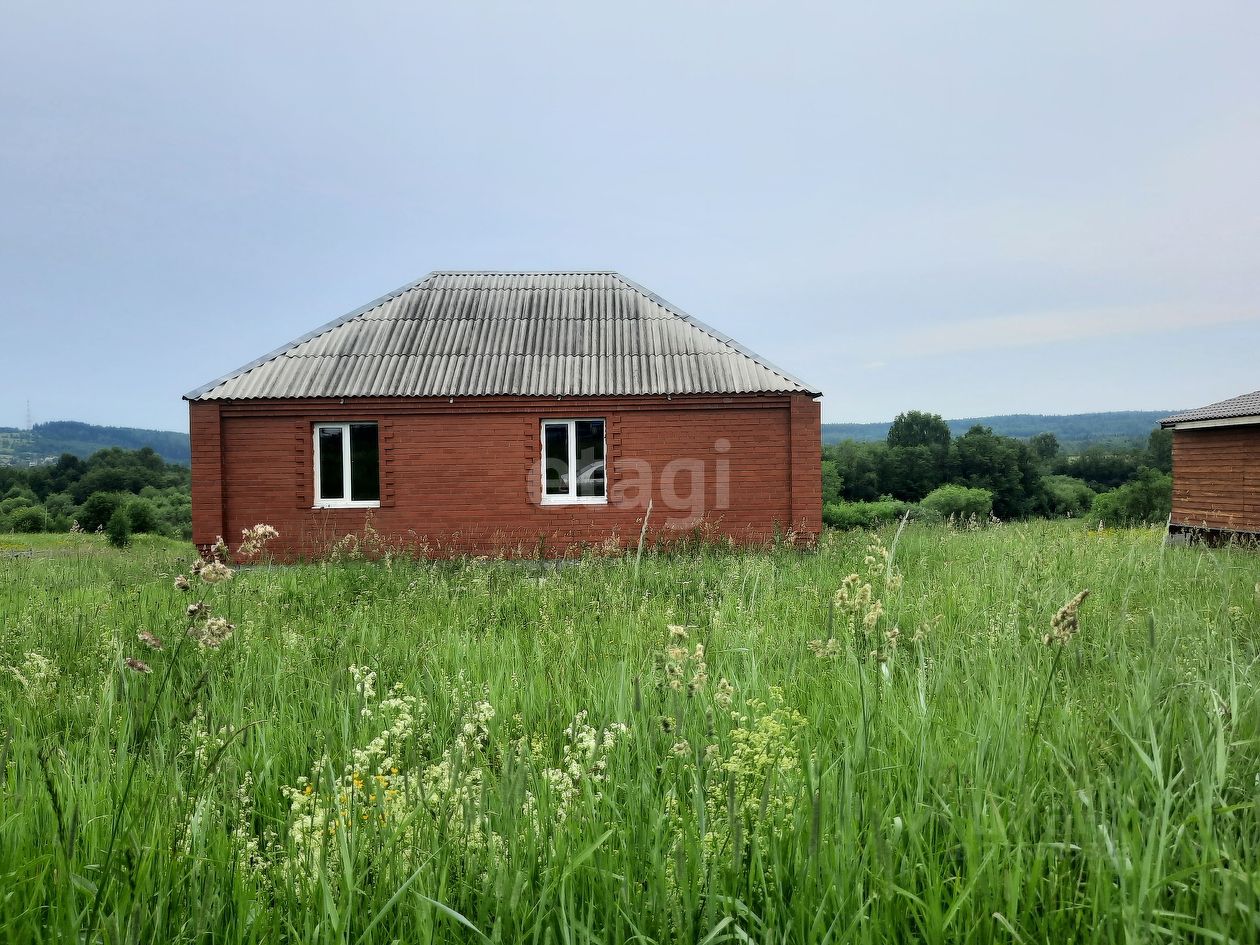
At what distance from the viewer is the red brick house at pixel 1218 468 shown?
21828mm

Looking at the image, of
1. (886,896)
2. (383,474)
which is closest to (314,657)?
(886,896)

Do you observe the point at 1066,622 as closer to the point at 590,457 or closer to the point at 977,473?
the point at 590,457

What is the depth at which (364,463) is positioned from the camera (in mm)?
16484

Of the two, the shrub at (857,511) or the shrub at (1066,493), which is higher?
the shrub at (1066,493)

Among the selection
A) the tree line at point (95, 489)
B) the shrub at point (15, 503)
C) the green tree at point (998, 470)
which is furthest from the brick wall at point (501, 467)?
the green tree at point (998, 470)

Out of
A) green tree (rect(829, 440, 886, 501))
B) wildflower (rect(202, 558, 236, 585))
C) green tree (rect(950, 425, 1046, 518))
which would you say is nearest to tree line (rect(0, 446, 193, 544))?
wildflower (rect(202, 558, 236, 585))

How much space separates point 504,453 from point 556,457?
1.08 metres

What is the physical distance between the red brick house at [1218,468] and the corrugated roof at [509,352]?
14860 millimetres

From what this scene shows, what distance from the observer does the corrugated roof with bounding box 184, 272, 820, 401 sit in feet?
52.5

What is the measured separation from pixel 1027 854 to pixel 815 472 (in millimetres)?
14072

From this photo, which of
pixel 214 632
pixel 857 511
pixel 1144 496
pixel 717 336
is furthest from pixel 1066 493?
pixel 214 632

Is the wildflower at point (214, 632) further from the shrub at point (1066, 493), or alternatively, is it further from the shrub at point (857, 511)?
the shrub at point (1066, 493)

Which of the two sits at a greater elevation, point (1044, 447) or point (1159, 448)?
point (1044, 447)

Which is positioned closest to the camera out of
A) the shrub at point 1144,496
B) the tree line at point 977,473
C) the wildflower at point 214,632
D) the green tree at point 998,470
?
the wildflower at point 214,632
